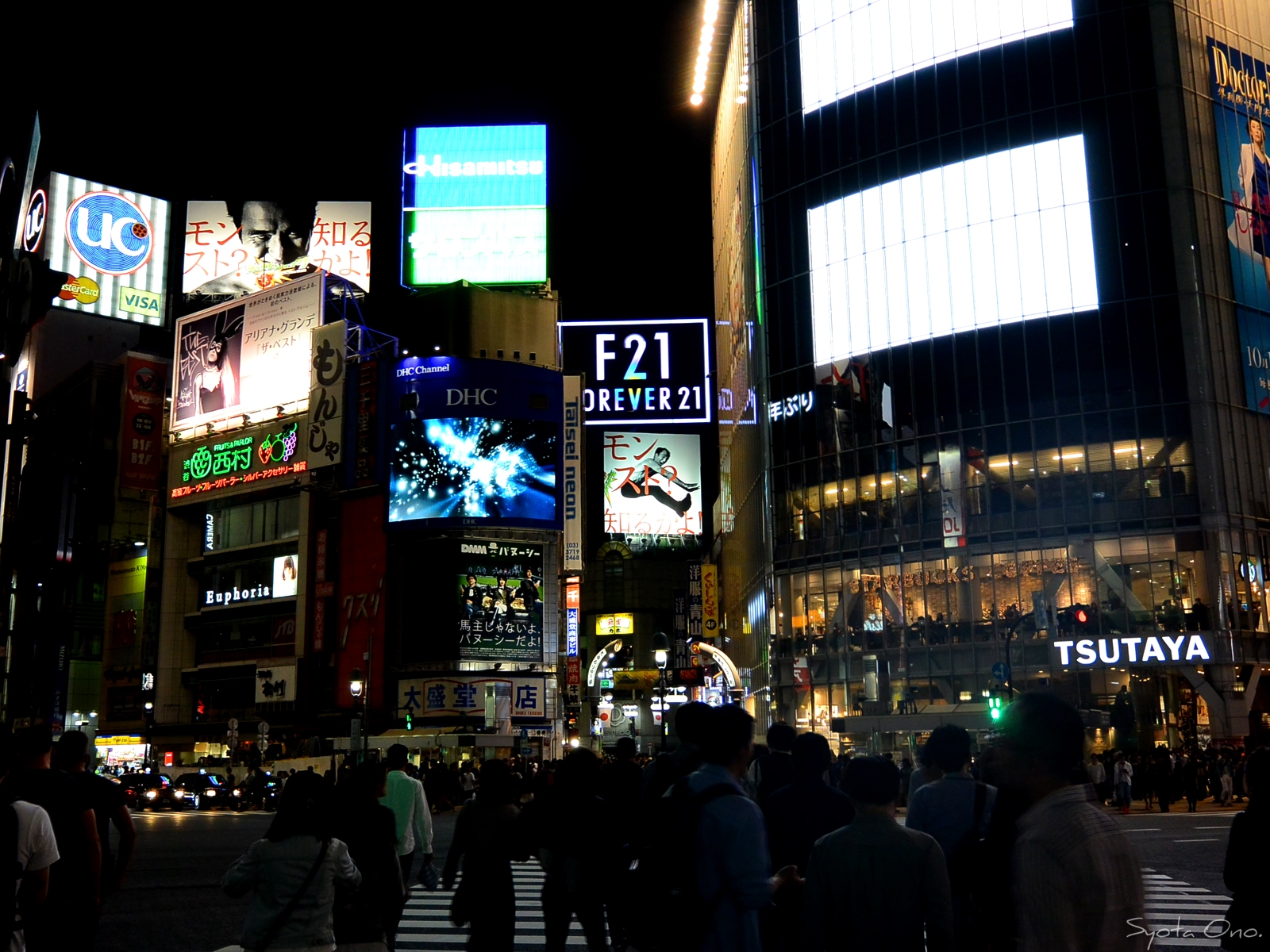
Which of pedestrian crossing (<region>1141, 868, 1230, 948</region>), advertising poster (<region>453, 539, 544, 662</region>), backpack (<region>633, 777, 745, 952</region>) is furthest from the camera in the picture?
advertising poster (<region>453, 539, 544, 662</region>)

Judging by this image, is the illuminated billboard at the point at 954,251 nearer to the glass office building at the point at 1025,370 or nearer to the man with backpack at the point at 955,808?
the glass office building at the point at 1025,370

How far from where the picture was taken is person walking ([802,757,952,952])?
5.25m

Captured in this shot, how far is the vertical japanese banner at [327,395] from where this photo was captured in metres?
70.4

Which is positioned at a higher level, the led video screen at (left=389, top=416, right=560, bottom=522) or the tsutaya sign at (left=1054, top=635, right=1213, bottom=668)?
the led video screen at (left=389, top=416, right=560, bottom=522)

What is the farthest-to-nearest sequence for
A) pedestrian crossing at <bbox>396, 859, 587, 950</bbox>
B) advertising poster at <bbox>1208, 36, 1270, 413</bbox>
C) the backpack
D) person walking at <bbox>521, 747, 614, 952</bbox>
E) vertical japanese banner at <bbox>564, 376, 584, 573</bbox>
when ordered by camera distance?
vertical japanese banner at <bbox>564, 376, 584, 573</bbox> < advertising poster at <bbox>1208, 36, 1270, 413</bbox> < pedestrian crossing at <bbox>396, 859, 587, 950</bbox> < person walking at <bbox>521, 747, 614, 952</bbox> < the backpack

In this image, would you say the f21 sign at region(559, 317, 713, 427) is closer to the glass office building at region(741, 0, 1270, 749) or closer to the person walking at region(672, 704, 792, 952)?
the glass office building at region(741, 0, 1270, 749)

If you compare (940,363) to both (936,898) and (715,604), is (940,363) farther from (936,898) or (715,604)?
(936,898)

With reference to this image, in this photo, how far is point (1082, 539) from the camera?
49.5m

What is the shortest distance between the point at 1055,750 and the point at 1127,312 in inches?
1958

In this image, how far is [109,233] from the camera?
88000mm

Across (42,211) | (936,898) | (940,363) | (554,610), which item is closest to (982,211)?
(940,363)

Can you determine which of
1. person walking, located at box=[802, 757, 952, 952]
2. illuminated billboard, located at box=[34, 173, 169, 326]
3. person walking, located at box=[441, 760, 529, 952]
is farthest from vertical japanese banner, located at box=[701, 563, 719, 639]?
person walking, located at box=[802, 757, 952, 952]

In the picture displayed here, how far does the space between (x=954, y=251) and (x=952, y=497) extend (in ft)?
34.4

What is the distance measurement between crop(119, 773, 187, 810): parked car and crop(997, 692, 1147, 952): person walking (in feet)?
165
